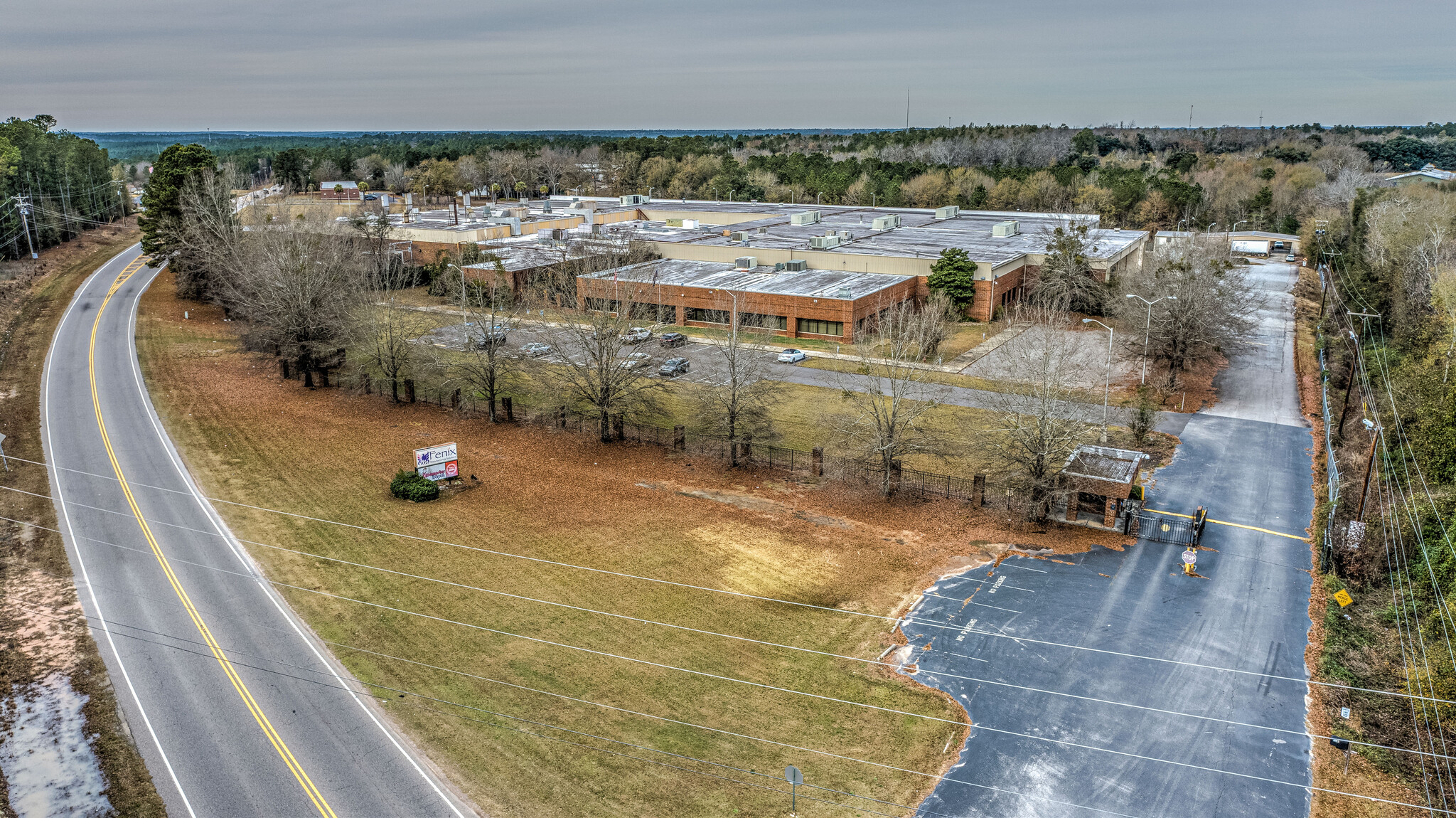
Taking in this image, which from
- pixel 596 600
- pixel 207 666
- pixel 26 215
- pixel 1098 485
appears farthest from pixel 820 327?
pixel 26 215

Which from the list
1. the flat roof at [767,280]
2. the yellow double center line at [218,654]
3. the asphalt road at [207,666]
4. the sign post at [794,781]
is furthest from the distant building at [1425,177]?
the yellow double center line at [218,654]

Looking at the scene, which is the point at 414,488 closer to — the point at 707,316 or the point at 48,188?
the point at 707,316

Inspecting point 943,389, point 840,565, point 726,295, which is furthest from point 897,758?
point 726,295

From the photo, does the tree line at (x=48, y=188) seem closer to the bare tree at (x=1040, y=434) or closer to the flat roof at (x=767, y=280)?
the flat roof at (x=767, y=280)

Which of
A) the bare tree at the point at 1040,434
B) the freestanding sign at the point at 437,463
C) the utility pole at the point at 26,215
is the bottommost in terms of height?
the freestanding sign at the point at 437,463

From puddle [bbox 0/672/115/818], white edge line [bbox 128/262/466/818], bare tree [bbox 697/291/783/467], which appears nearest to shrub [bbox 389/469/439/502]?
white edge line [bbox 128/262/466/818]

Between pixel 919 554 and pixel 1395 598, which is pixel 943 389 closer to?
pixel 919 554
